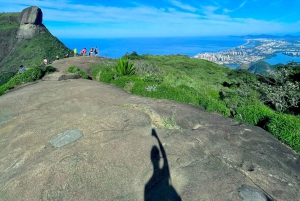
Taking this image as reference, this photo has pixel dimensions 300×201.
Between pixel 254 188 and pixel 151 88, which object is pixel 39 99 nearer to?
pixel 151 88

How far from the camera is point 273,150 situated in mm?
5930

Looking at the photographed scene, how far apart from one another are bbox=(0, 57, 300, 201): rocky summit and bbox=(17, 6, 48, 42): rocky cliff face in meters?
107

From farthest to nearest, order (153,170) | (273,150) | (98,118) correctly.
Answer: (98,118) < (273,150) < (153,170)

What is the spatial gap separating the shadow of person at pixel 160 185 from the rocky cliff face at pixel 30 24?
11063 cm

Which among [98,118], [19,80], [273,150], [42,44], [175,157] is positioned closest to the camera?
[175,157]

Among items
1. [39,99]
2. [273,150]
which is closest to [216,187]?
[273,150]

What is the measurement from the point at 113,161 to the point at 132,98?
15.0ft

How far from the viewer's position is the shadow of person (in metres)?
4.08

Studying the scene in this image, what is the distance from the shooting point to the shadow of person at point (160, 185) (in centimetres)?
408

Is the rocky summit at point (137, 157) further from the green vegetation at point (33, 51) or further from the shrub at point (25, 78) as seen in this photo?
the green vegetation at point (33, 51)

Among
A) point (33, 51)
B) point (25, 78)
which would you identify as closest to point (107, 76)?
point (25, 78)

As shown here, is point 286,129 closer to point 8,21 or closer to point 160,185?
point 160,185

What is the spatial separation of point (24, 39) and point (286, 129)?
4415 inches

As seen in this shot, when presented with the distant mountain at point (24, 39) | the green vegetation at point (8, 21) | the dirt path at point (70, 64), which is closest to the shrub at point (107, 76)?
the dirt path at point (70, 64)
